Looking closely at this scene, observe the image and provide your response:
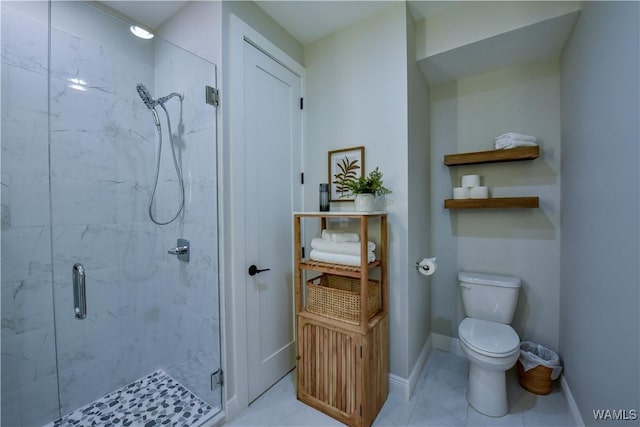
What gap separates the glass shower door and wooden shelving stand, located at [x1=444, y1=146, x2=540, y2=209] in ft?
5.71

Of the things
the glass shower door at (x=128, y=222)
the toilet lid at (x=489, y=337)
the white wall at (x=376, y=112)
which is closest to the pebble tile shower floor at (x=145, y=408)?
the glass shower door at (x=128, y=222)

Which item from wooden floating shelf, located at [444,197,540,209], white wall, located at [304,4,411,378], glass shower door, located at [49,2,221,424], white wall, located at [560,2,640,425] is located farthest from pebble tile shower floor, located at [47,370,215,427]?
wooden floating shelf, located at [444,197,540,209]

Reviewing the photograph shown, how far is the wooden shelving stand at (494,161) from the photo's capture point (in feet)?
5.82

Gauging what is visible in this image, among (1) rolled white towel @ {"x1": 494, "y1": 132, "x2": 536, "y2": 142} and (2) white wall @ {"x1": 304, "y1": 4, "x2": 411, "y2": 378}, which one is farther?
(1) rolled white towel @ {"x1": 494, "y1": 132, "x2": 536, "y2": 142}

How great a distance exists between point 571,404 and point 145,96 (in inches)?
128

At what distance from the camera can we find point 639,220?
0.91 metres

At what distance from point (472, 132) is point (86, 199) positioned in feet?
9.15

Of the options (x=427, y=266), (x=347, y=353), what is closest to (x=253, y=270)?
(x=347, y=353)

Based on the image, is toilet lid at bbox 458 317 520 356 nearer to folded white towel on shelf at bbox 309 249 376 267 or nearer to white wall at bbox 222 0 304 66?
folded white towel on shelf at bbox 309 249 376 267

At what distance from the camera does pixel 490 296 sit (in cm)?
186

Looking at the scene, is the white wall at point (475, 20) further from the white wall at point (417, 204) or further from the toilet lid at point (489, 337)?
the toilet lid at point (489, 337)

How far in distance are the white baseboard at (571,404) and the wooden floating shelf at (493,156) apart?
1484 millimetres

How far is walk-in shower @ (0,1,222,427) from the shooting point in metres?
1.36

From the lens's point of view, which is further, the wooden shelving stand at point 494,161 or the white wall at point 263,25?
the wooden shelving stand at point 494,161
